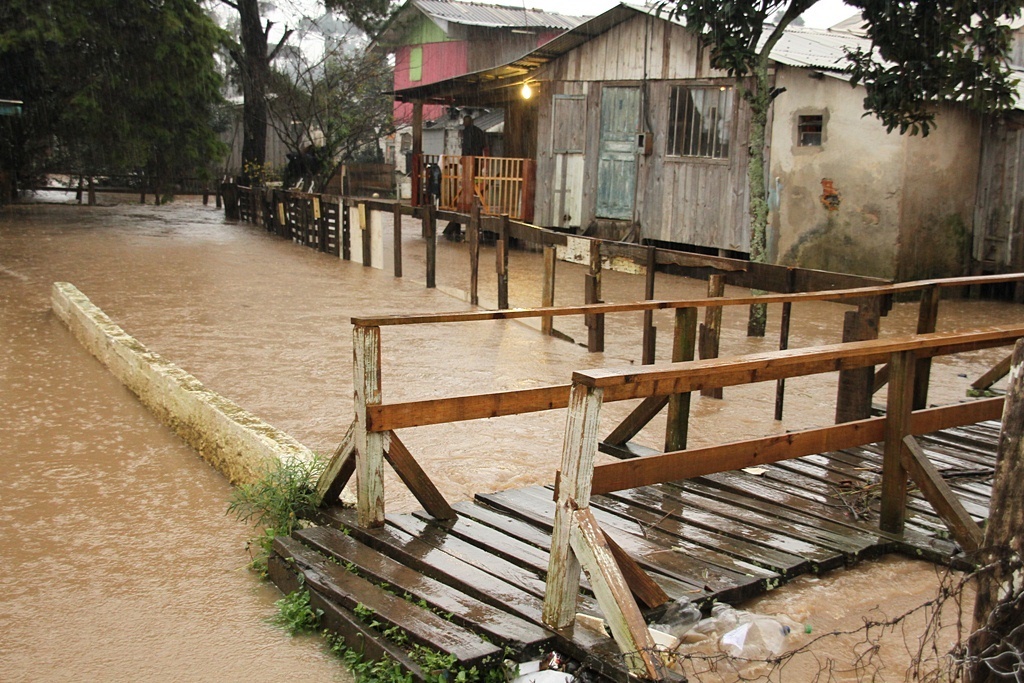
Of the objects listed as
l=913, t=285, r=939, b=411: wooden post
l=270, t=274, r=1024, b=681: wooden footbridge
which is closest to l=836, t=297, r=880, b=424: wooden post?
l=913, t=285, r=939, b=411: wooden post

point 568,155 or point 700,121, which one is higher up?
point 700,121

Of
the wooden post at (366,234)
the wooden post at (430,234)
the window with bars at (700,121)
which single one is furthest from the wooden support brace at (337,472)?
the wooden post at (366,234)

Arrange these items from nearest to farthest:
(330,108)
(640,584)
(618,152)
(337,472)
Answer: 1. (640,584)
2. (337,472)
3. (618,152)
4. (330,108)

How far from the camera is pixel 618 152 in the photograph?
1683 cm

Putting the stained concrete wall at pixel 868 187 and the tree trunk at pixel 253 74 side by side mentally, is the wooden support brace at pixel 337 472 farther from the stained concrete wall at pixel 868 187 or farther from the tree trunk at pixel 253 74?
the tree trunk at pixel 253 74

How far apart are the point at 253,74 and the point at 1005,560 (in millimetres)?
27228

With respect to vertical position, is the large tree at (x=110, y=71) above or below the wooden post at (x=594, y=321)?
above

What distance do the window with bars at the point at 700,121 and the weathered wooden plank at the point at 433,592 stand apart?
12.0 metres

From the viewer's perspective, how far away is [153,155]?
2414cm

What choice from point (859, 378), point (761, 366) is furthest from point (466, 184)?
point (761, 366)

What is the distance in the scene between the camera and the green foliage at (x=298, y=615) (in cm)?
400

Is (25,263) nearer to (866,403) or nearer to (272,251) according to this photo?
(272,251)

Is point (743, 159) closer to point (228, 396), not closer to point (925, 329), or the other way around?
point (925, 329)

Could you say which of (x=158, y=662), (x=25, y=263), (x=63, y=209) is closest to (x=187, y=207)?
(x=63, y=209)
